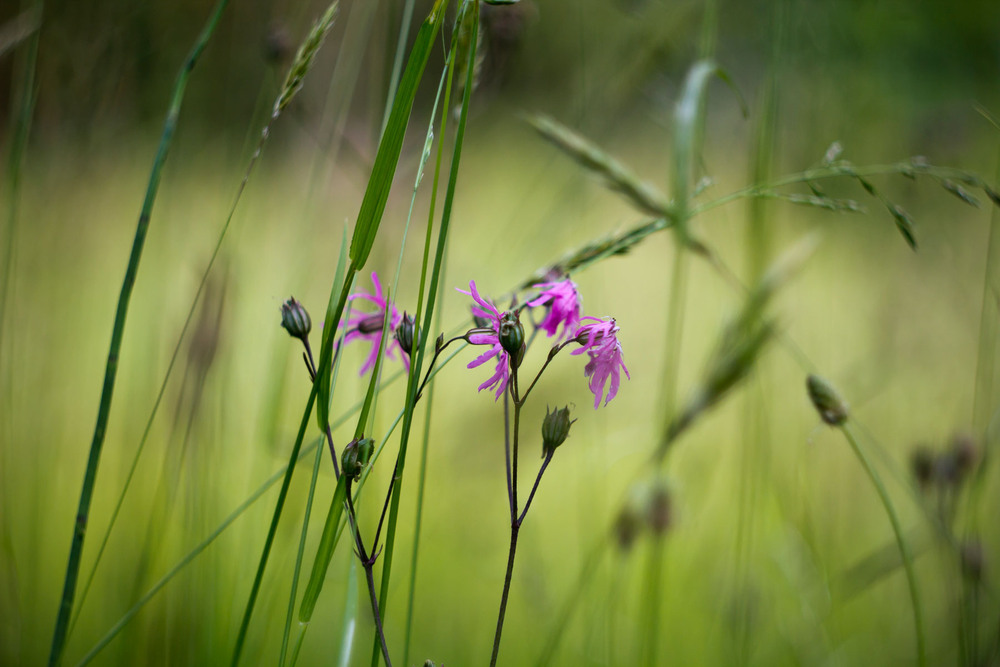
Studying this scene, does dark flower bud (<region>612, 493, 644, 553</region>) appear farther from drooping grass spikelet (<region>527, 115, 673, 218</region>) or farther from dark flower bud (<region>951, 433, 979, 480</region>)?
dark flower bud (<region>951, 433, 979, 480</region>)

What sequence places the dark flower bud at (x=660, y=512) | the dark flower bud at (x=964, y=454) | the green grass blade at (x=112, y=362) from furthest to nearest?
the dark flower bud at (x=964, y=454), the dark flower bud at (x=660, y=512), the green grass blade at (x=112, y=362)

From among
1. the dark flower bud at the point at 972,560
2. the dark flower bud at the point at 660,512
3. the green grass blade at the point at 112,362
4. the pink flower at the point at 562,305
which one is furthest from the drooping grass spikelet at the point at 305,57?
the dark flower bud at the point at 972,560

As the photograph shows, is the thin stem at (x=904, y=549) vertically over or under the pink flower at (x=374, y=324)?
under

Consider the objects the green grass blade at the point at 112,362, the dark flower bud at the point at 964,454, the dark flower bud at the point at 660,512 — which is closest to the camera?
the green grass blade at the point at 112,362

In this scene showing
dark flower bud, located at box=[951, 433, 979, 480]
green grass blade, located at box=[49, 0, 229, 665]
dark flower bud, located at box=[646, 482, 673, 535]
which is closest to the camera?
green grass blade, located at box=[49, 0, 229, 665]

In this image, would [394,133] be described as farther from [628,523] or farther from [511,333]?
[628,523]

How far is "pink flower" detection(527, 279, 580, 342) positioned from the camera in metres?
0.30

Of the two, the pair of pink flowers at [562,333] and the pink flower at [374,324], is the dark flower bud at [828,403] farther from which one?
the pink flower at [374,324]

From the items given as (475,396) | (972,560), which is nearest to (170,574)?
(972,560)

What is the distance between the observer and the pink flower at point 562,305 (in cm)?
30

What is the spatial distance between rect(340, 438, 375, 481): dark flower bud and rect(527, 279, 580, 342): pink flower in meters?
0.10

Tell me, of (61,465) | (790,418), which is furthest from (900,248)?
(61,465)

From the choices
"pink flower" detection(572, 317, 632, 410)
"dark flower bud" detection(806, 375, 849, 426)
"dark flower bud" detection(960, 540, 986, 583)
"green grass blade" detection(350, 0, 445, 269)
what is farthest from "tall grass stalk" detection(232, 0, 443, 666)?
"dark flower bud" detection(960, 540, 986, 583)

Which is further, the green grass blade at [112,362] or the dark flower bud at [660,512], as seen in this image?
the dark flower bud at [660,512]
